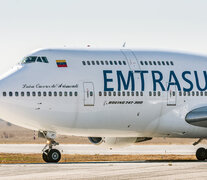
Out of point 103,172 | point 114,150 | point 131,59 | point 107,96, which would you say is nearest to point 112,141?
point 107,96

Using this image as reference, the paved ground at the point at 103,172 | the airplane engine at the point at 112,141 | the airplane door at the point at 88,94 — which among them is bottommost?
the paved ground at the point at 103,172

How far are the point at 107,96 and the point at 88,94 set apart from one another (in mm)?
1123

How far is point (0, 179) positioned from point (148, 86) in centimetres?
1361

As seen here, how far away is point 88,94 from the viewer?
32.7m

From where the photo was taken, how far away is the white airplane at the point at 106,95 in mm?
31891

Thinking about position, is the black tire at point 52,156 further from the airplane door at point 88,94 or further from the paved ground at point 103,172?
the paved ground at point 103,172

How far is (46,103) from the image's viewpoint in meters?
31.9

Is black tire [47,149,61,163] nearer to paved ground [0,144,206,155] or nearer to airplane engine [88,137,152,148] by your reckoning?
airplane engine [88,137,152,148]

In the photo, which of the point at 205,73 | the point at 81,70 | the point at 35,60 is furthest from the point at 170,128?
the point at 35,60

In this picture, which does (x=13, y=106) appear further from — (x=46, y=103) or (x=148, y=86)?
(x=148, y=86)

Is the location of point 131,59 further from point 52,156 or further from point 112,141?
point 52,156

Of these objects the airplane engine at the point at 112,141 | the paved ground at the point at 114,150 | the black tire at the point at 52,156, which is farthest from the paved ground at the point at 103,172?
the paved ground at the point at 114,150

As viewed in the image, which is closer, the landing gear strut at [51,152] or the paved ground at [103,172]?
the paved ground at [103,172]

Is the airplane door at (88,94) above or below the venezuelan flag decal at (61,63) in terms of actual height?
below
